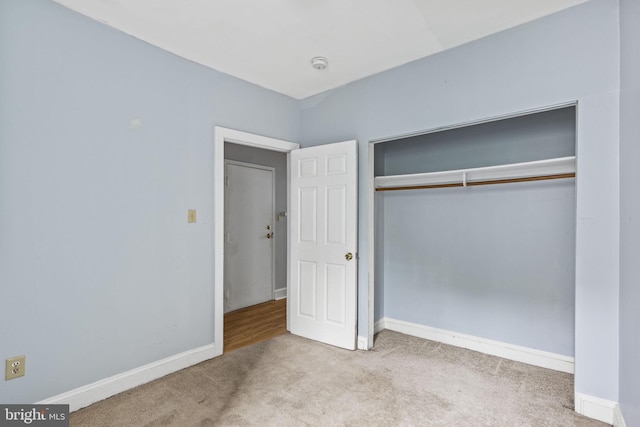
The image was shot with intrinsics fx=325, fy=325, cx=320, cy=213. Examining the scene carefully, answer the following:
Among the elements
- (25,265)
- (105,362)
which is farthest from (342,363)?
Answer: (25,265)

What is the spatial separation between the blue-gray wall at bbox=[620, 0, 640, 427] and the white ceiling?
51cm

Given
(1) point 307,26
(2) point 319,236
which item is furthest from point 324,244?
(1) point 307,26

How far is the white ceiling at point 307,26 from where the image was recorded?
84.0 inches

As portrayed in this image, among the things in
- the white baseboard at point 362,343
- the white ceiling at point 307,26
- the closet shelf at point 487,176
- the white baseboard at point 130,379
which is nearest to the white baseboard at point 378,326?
the white baseboard at point 362,343

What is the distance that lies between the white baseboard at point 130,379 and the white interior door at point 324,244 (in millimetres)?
973

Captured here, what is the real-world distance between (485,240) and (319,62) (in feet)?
7.42

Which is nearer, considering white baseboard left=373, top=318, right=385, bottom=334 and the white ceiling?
the white ceiling

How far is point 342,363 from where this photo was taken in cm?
282

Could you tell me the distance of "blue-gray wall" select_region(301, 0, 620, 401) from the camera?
199cm

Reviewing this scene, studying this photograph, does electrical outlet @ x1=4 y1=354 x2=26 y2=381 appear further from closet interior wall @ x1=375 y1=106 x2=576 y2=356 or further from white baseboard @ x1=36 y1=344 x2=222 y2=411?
closet interior wall @ x1=375 y1=106 x2=576 y2=356

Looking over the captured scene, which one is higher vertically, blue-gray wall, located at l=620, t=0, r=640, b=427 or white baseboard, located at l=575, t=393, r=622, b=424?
blue-gray wall, located at l=620, t=0, r=640, b=427

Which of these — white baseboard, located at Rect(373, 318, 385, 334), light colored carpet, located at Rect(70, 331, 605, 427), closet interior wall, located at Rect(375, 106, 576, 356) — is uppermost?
closet interior wall, located at Rect(375, 106, 576, 356)

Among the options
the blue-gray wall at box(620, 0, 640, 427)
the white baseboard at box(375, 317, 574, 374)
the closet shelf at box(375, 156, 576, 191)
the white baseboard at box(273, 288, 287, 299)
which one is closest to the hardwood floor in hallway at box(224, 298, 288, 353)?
the white baseboard at box(273, 288, 287, 299)

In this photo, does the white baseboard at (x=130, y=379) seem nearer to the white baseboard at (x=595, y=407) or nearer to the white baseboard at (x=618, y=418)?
the white baseboard at (x=595, y=407)
